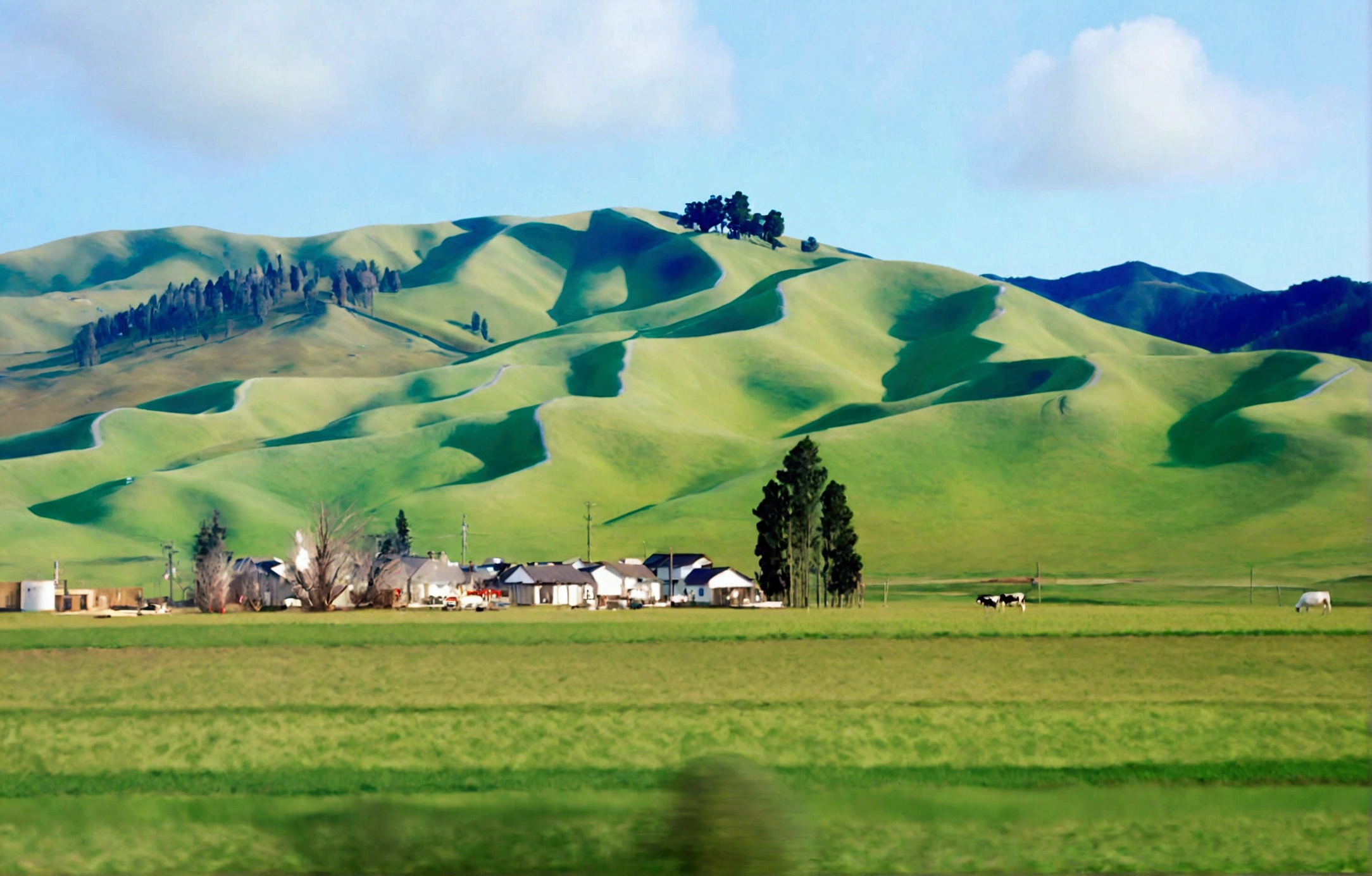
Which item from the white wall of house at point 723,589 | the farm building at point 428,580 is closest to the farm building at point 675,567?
the white wall of house at point 723,589

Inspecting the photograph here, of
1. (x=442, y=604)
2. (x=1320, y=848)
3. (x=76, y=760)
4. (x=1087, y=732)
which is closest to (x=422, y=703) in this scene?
(x=76, y=760)

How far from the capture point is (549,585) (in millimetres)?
153250

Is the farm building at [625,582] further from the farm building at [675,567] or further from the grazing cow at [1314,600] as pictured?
the grazing cow at [1314,600]

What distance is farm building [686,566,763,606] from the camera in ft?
514

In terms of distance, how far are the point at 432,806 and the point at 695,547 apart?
172 meters

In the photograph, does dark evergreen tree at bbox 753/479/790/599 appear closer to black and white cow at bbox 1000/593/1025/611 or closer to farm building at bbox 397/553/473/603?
black and white cow at bbox 1000/593/1025/611

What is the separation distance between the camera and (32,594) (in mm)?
131625

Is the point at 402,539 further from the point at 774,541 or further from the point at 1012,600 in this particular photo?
the point at 1012,600

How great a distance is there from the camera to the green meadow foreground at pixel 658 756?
18344 mm

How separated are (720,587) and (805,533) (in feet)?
126

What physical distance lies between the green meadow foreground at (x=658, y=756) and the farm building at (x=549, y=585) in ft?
321

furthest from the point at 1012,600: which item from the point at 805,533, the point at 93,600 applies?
the point at 93,600

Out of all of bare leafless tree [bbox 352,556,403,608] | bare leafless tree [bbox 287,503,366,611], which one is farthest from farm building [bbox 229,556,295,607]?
bare leafless tree [bbox 287,503,366,611]

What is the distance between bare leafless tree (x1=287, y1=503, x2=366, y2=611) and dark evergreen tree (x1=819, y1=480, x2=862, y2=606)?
38678mm
